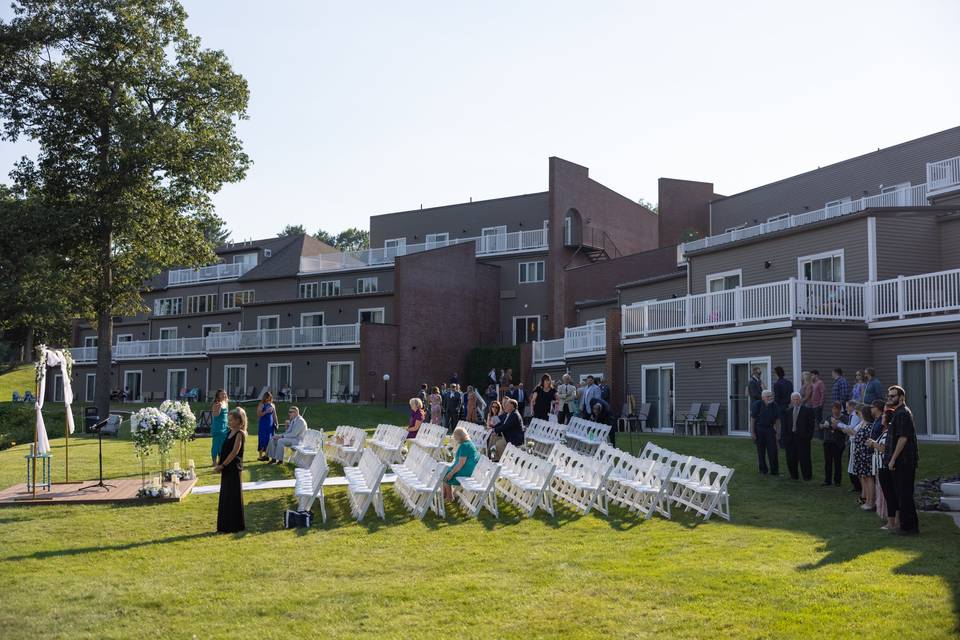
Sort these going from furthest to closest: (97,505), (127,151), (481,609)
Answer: (127,151), (97,505), (481,609)

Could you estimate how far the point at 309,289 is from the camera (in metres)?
48.3

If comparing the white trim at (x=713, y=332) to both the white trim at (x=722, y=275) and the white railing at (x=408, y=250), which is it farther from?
the white railing at (x=408, y=250)

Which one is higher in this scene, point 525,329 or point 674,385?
point 525,329

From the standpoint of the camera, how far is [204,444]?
22609 millimetres

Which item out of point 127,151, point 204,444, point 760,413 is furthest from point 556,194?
point 760,413

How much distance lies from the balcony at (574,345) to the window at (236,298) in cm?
2190

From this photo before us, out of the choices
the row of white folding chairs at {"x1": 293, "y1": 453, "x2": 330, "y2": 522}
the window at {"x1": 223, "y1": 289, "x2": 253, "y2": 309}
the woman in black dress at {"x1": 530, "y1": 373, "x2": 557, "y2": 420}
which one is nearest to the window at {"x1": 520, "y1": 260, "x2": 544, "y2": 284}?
the window at {"x1": 223, "y1": 289, "x2": 253, "y2": 309}

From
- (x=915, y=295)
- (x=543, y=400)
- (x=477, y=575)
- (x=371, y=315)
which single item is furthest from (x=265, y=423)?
(x=371, y=315)

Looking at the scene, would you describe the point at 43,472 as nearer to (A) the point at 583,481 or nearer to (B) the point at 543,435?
(A) the point at 583,481

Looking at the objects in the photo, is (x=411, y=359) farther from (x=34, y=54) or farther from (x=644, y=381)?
(x=34, y=54)

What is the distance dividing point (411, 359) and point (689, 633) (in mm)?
34030

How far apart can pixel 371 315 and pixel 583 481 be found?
31.0 meters

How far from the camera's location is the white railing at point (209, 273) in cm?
5319

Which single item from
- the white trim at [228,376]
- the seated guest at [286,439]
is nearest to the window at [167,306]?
the white trim at [228,376]
